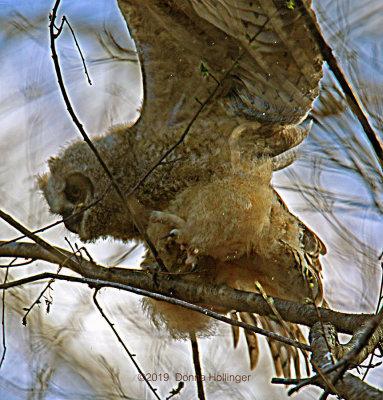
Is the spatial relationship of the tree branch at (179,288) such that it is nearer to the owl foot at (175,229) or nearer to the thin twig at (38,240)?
the thin twig at (38,240)

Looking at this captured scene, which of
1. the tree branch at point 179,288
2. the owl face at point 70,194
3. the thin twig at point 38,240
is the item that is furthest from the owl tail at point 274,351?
the thin twig at point 38,240

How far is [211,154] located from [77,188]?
951 millimetres

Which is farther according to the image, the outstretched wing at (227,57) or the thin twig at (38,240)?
the outstretched wing at (227,57)

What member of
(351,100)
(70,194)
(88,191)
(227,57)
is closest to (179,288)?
(88,191)

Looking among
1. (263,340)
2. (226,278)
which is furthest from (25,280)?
(263,340)

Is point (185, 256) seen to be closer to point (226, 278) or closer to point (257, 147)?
point (226, 278)

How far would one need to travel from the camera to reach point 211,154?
3.13 metres

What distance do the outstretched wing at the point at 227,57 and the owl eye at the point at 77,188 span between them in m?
0.61

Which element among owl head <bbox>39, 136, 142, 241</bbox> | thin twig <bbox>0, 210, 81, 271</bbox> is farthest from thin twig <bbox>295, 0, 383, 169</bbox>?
owl head <bbox>39, 136, 142, 241</bbox>

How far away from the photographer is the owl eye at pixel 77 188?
345cm

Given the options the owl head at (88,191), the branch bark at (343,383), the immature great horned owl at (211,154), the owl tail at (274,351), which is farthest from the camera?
the owl tail at (274,351)

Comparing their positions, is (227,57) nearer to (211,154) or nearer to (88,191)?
(211,154)

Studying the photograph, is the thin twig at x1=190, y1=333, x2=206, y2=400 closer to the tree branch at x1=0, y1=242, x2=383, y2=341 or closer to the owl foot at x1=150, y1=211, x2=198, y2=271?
the tree branch at x1=0, y1=242, x2=383, y2=341

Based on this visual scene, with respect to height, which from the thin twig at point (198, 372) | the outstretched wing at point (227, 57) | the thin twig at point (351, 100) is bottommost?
the thin twig at point (198, 372)
